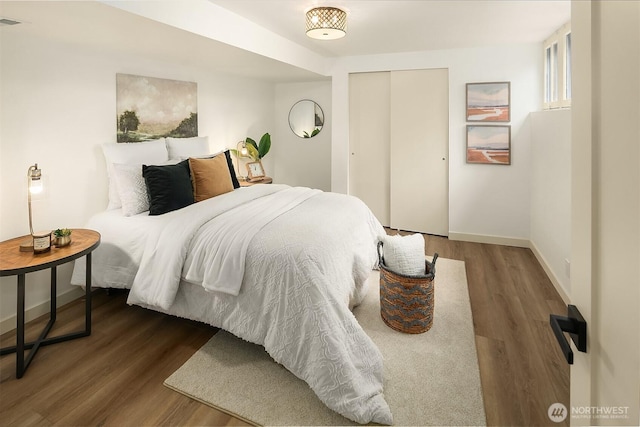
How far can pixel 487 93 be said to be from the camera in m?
4.38

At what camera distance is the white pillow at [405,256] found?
2479 millimetres

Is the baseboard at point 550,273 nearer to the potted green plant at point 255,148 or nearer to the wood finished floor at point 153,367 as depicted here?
the wood finished floor at point 153,367

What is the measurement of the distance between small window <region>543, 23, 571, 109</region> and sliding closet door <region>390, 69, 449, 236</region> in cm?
111

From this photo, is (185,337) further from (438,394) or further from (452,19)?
(452,19)

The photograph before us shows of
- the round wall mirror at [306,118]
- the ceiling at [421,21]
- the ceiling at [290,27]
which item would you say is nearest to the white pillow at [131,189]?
the ceiling at [290,27]

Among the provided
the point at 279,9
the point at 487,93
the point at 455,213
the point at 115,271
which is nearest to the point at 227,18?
the point at 279,9

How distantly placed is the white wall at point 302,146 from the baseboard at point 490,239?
217 cm

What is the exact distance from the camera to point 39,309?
8.97ft

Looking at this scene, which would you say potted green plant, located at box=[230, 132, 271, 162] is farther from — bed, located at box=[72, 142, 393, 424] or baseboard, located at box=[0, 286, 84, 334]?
baseboard, located at box=[0, 286, 84, 334]

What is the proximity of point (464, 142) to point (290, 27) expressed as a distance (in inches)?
102

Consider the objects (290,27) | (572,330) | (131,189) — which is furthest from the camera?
(290,27)

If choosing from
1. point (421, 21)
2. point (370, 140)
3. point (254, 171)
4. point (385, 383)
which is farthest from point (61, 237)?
point (370, 140)

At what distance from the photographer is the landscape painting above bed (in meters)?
3.30

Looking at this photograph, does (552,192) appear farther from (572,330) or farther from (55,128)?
(55,128)
